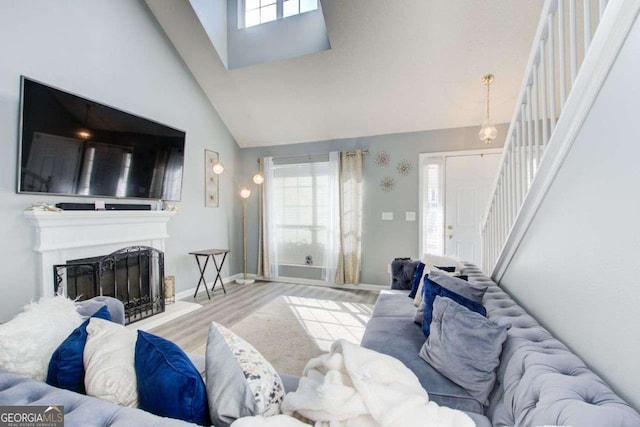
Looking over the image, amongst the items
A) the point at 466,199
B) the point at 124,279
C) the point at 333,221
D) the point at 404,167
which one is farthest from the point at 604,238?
the point at 124,279

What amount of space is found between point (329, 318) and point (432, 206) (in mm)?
2230

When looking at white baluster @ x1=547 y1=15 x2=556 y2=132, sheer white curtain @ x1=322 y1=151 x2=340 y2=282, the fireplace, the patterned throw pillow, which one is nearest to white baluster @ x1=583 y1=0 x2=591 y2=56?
white baluster @ x1=547 y1=15 x2=556 y2=132

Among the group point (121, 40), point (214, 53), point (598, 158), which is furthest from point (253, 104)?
point (598, 158)

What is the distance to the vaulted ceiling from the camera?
2.92m

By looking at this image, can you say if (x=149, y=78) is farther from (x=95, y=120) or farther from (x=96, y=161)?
(x=96, y=161)

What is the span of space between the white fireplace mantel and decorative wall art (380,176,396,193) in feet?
9.86

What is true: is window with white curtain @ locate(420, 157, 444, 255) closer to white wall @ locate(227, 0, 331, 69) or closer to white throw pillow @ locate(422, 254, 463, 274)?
white throw pillow @ locate(422, 254, 463, 274)

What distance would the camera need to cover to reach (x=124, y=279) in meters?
3.20

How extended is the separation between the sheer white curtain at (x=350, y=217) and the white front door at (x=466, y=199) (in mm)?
1260

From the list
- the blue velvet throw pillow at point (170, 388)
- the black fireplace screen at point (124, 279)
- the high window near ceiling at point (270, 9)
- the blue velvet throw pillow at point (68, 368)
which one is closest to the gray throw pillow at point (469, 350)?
the blue velvet throw pillow at point (170, 388)

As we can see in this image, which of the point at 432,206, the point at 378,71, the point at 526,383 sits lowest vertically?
the point at 526,383

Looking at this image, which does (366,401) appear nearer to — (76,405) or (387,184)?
(76,405)

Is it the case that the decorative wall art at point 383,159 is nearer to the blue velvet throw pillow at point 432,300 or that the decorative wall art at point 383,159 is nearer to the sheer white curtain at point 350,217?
the sheer white curtain at point 350,217

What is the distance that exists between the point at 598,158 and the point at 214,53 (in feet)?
13.2
